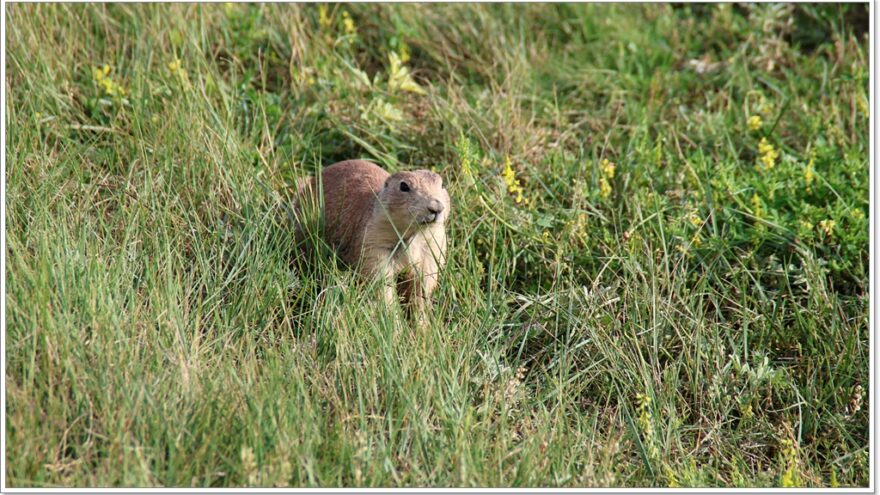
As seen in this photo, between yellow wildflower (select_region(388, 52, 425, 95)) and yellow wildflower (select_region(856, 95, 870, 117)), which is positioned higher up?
yellow wildflower (select_region(388, 52, 425, 95))

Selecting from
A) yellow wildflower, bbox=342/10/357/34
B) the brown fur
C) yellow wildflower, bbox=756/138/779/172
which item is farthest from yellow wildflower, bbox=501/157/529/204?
yellow wildflower, bbox=342/10/357/34

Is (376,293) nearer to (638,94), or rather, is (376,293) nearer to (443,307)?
(443,307)

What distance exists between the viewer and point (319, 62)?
21.2 feet

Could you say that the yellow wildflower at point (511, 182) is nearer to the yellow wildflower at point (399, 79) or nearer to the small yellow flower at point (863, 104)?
the yellow wildflower at point (399, 79)

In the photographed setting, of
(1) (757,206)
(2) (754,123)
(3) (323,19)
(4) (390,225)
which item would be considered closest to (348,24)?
(3) (323,19)

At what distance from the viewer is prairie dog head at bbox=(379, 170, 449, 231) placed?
479 cm

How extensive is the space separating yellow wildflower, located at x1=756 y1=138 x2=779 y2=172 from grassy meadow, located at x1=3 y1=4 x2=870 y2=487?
0.07 m

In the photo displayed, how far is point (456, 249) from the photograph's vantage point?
17.0ft

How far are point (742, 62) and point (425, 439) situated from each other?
167 inches

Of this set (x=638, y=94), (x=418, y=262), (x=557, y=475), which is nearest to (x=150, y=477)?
(x=557, y=475)

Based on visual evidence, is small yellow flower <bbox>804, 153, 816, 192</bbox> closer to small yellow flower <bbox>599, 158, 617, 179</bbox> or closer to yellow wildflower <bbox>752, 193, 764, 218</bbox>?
yellow wildflower <bbox>752, 193, 764, 218</bbox>

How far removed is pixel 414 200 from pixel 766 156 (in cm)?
225

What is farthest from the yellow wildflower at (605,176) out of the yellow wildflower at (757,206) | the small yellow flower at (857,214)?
the small yellow flower at (857,214)

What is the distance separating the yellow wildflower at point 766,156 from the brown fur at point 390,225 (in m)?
1.99
